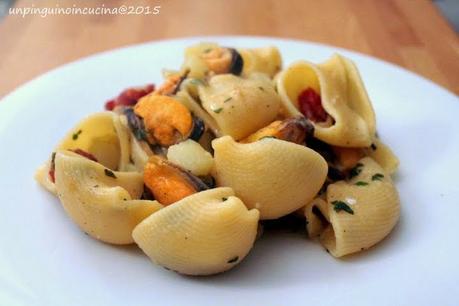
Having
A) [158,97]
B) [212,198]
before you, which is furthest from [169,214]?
[158,97]

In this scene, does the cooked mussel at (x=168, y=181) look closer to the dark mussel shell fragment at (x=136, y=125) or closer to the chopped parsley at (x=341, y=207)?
the dark mussel shell fragment at (x=136, y=125)

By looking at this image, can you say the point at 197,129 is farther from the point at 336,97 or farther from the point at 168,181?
the point at 336,97

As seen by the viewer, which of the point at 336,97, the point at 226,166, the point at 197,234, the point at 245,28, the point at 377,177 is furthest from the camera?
the point at 245,28

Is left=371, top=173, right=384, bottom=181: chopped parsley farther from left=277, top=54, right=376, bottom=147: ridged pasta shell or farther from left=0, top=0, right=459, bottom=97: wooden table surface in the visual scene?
left=0, top=0, right=459, bottom=97: wooden table surface

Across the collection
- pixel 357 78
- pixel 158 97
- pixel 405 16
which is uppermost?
pixel 158 97

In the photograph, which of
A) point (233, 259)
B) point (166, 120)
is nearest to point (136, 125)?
point (166, 120)

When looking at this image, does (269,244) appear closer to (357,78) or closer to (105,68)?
(357,78)

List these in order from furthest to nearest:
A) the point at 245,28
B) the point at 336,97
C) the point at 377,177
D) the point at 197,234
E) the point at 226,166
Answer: the point at 245,28 < the point at 336,97 < the point at 377,177 < the point at 226,166 < the point at 197,234
